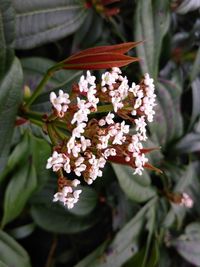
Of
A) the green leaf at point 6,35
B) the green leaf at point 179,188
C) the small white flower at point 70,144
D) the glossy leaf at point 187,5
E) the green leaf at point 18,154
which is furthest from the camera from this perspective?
the green leaf at point 179,188

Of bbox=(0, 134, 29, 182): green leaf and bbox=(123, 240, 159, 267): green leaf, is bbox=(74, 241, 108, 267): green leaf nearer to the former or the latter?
bbox=(123, 240, 159, 267): green leaf

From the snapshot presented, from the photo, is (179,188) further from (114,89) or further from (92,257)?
(114,89)

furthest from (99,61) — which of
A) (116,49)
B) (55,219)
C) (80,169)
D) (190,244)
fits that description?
(190,244)

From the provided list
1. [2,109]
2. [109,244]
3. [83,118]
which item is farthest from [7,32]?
[109,244]

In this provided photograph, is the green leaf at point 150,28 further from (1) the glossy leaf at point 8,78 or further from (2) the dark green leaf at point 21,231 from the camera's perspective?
(2) the dark green leaf at point 21,231

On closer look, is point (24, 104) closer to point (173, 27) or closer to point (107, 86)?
point (107, 86)

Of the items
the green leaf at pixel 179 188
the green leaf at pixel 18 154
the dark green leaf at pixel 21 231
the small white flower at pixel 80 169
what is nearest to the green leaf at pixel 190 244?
the green leaf at pixel 179 188

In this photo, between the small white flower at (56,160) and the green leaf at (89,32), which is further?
the green leaf at (89,32)
